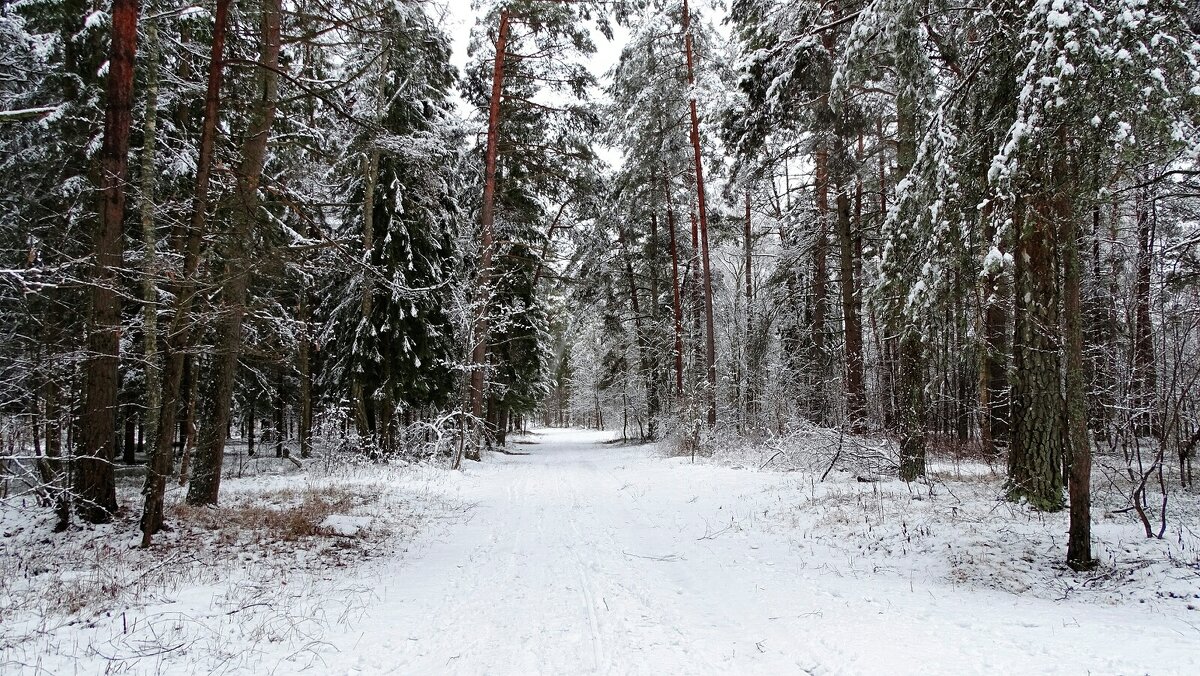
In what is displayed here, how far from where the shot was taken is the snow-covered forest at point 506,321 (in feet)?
12.7

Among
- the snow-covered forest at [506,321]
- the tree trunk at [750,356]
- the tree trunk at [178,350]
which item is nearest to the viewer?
the snow-covered forest at [506,321]

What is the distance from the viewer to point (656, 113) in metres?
17.2

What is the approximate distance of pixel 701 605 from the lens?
457 centimetres

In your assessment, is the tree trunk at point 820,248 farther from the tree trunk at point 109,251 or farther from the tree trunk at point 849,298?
the tree trunk at point 109,251

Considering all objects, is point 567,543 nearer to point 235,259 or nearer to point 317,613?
point 317,613

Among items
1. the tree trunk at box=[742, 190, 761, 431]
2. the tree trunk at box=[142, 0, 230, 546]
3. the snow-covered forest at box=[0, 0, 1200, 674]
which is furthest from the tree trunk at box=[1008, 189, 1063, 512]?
the tree trunk at box=[742, 190, 761, 431]

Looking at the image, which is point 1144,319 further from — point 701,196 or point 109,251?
point 109,251

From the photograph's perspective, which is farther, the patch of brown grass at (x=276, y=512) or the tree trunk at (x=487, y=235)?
the tree trunk at (x=487, y=235)

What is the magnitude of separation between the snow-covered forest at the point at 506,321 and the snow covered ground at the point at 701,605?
39 millimetres

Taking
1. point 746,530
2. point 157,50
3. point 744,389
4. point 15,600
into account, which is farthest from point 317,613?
point 744,389

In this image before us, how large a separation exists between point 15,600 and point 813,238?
13.8m

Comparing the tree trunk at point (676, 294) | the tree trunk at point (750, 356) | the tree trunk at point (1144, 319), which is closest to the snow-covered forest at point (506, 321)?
the tree trunk at point (1144, 319)

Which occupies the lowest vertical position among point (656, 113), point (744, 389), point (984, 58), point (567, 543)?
point (567, 543)

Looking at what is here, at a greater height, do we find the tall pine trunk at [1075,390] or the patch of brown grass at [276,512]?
the tall pine trunk at [1075,390]
